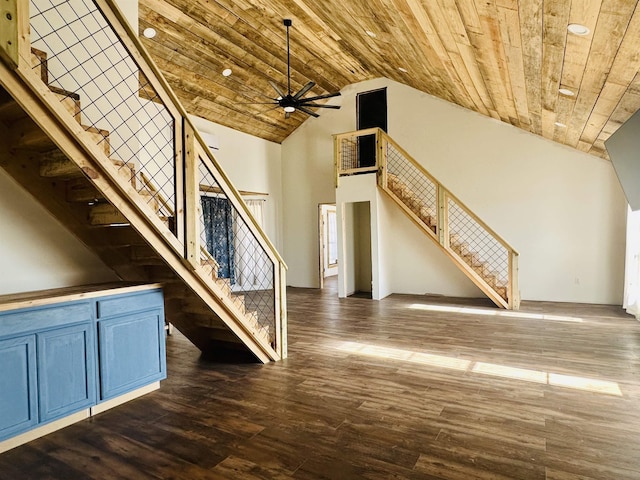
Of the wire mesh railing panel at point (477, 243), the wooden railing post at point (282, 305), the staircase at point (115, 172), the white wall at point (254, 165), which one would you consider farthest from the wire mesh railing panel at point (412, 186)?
the staircase at point (115, 172)

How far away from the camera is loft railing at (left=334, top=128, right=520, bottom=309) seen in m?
6.59

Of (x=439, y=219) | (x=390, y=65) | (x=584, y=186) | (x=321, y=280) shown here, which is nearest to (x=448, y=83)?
(x=390, y=65)

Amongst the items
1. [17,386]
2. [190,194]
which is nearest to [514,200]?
[190,194]

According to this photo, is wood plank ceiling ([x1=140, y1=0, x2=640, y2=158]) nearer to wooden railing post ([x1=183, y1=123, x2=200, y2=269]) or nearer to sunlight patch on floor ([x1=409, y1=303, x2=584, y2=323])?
wooden railing post ([x1=183, y1=123, x2=200, y2=269])

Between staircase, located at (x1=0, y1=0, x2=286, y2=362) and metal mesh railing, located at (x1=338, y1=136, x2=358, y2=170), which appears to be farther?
metal mesh railing, located at (x1=338, y1=136, x2=358, y2=170)

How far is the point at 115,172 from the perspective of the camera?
94.2 inches

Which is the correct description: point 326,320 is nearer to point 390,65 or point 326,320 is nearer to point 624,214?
point 390,65

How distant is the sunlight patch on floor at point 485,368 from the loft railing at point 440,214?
10.1 feet

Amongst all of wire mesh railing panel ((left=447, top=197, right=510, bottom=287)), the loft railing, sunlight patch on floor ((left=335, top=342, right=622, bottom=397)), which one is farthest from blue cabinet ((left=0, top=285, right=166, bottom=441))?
wire mesh railing panel ((left=447, top=197, right=510, bottom=287))

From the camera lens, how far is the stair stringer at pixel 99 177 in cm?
201

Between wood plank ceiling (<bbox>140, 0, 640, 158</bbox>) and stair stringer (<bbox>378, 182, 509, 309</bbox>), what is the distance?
2.15 m

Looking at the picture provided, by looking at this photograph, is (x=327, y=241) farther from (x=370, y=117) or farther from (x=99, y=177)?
(x=99, y=177)

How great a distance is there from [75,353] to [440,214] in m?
5.97

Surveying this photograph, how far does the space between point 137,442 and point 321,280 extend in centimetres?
699
